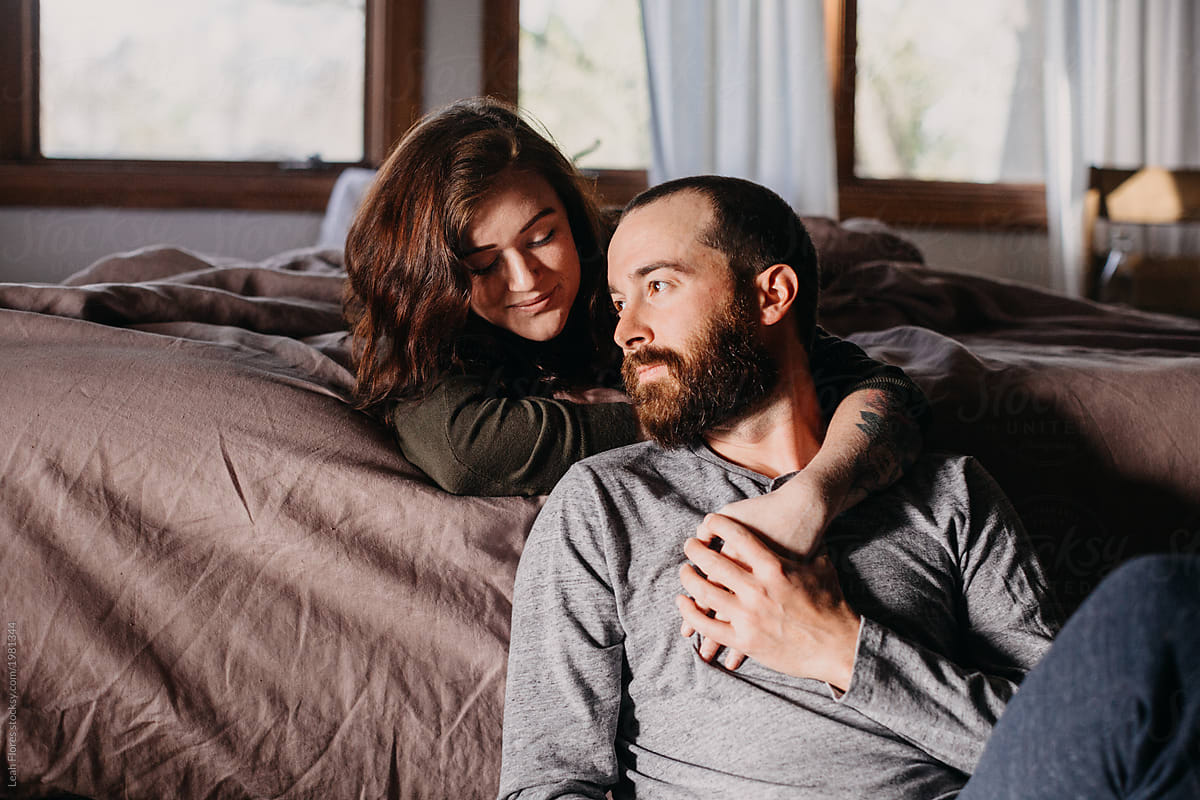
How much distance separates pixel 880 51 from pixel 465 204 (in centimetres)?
303

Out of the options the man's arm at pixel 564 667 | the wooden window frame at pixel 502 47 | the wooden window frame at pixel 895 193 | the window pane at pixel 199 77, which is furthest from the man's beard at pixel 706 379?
the wooden window frame at pixel 895 193

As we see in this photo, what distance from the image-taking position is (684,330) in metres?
0.98

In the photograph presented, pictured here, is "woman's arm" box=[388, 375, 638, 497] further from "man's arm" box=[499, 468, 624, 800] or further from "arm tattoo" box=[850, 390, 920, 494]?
"arm tattoo" box=[850, 390, 920, 494]

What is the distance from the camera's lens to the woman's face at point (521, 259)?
116 centimetres

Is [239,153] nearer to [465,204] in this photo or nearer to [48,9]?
[48,9]

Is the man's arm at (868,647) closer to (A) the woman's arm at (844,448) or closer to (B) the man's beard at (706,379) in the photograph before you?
(A) the woman's arm at (844,448)

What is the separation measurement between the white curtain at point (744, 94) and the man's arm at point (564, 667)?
106 inches

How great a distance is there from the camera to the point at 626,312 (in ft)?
3.26

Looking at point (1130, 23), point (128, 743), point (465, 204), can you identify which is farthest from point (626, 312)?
point (1130, 23)

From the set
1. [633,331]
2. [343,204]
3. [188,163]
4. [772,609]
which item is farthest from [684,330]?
[188,163]

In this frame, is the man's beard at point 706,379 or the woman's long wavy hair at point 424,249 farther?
the woman's long wavy hair at point 424,249

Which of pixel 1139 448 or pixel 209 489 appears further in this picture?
pixel 1139 448

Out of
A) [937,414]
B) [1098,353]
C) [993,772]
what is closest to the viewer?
[993,772]

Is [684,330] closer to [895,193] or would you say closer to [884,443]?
[884,443]
